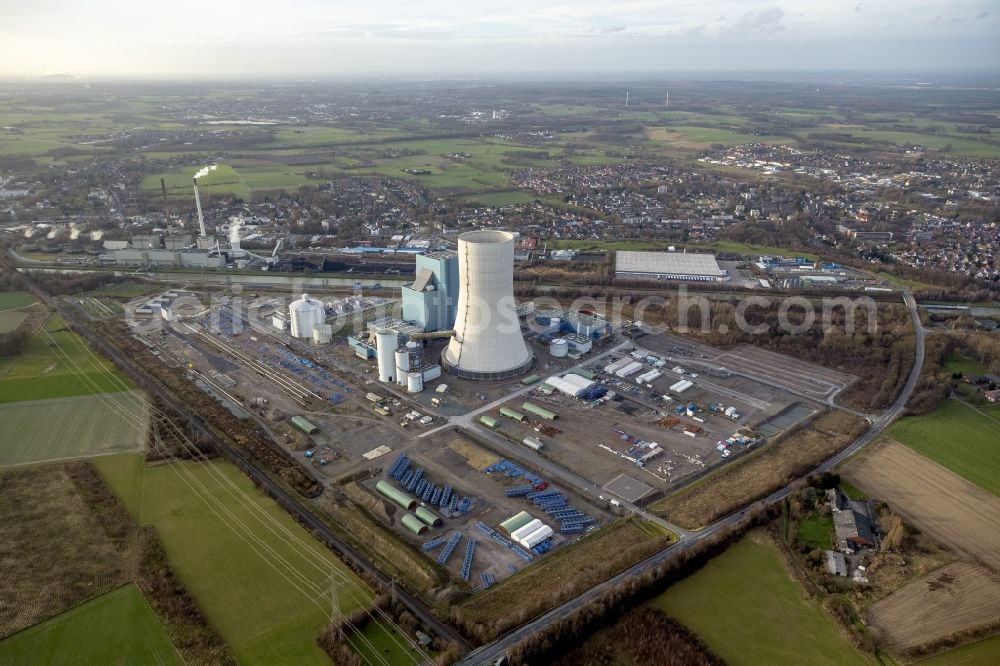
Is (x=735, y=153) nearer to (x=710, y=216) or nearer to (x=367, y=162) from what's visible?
(x=710, y=216)

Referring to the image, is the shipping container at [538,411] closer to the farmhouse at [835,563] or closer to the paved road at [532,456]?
the paved road at [532,456]

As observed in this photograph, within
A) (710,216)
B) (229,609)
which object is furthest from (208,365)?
(710,216)

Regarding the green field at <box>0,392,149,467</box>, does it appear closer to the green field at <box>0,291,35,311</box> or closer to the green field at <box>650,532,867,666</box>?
the green field at <box>0,291,35,311</box>

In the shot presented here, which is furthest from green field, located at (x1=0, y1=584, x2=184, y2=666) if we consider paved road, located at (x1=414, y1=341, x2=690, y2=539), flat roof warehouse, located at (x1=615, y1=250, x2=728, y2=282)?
Result: flat roof warehouse, located at (x1=615, y1=250, x2=728, y2=282)

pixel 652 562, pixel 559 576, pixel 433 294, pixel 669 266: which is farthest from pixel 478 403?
pixel 669 266

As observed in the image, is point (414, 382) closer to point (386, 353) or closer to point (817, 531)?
point (386, 353)
